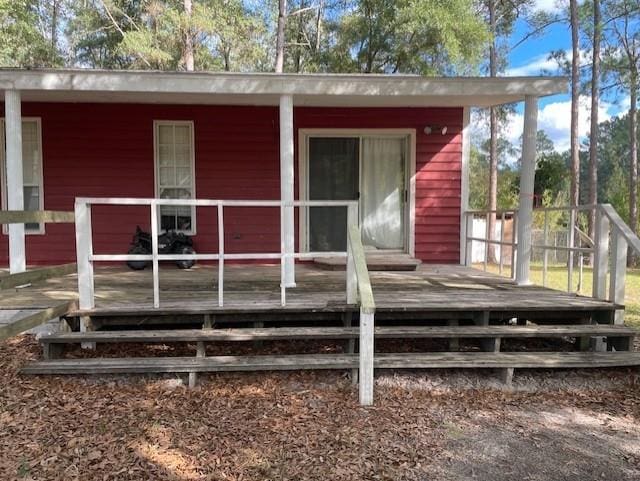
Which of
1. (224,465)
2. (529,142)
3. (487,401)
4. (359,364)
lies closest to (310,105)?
(529,142)

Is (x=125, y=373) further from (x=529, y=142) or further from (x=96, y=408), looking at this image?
(x=529, y=142)

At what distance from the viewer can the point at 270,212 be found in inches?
268

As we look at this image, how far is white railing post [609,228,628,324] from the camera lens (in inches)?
159

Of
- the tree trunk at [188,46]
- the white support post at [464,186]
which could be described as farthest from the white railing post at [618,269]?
the tree trunk at [188,46]

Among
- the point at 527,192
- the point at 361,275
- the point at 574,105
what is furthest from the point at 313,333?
the point at 574,105

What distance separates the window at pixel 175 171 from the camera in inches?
262

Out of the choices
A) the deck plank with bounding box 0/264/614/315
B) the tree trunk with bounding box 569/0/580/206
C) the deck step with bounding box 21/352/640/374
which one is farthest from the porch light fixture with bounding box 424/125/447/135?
the tree trunk with bounding box 569/0/580/206

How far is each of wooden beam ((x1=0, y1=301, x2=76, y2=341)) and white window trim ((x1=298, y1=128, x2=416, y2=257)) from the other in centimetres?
359

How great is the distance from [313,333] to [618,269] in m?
2.72

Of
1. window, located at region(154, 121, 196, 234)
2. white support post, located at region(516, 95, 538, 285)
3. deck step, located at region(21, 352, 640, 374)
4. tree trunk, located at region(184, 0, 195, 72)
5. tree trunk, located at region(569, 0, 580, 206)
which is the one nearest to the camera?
deck step, located at region(21, 352, 640, 374)

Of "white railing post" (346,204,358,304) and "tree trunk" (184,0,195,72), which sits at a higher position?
"tree trunk" (184,0,195,72)

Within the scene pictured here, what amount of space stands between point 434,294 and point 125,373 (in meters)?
2.76

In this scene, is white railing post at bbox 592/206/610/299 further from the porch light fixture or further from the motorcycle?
the motorcycle

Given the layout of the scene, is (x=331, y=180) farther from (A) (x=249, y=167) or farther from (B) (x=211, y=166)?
(B) (x=211, y=166)
